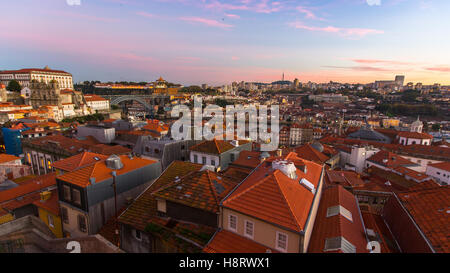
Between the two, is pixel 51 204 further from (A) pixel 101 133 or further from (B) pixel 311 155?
(B) pixel 311 155

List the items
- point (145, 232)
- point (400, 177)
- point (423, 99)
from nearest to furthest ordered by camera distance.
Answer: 1. point (145, 232)
2. point (400, 177)
3. point (423, 99)

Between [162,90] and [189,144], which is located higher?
[162,90]

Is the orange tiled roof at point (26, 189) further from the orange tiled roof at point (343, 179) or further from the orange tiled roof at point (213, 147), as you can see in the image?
the orange tiled roof at point (343, 179)

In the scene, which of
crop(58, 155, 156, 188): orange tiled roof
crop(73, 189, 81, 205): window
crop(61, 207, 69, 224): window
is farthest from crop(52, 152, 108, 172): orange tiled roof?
crop(73, 189, 81, 205): window

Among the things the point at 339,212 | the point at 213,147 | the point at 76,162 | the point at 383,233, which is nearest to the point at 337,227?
the point at 339,212

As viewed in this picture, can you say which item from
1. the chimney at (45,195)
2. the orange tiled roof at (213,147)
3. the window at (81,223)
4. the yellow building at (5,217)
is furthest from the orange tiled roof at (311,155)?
the yellow building at (5,217)
